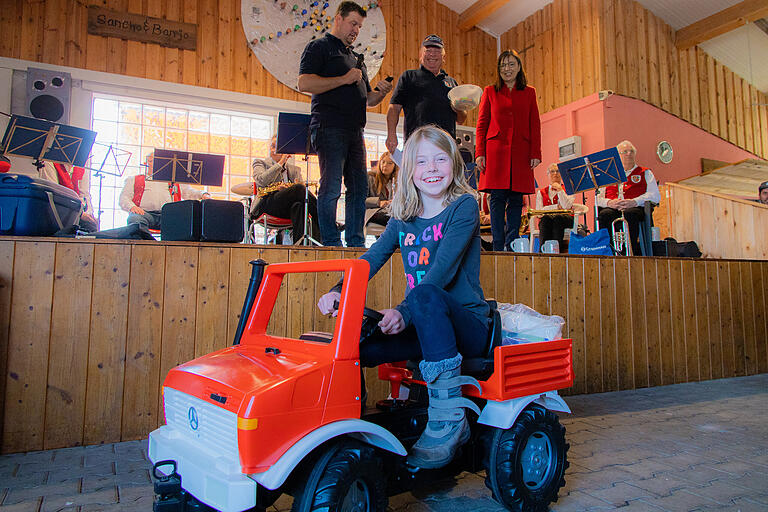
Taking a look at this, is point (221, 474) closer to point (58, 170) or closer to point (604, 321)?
point (604, 321)

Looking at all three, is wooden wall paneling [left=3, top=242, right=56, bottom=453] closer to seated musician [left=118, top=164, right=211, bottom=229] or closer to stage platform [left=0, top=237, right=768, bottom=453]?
stage platform [left=0, top=237, right=768, bottom=453]

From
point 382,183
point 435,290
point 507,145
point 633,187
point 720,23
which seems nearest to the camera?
point 435,290

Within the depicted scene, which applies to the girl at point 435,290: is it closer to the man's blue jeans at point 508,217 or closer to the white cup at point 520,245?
the white cup at point 520,245

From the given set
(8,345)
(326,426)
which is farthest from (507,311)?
(8,345)

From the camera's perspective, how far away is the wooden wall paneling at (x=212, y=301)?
2482mm

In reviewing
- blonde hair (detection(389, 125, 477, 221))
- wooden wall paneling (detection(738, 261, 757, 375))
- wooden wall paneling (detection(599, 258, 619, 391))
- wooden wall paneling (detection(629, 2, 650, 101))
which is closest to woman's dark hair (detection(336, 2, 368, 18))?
blonde hair (detection(389, 125, 477, 221))

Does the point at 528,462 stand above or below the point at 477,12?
below

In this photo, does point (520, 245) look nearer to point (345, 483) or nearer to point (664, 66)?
point (345, 483)

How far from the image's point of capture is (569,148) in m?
7.69

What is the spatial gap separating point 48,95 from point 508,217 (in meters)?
5.39

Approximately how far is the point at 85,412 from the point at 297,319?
40.9 inches

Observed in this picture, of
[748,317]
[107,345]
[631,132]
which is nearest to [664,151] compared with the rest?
[631,132]

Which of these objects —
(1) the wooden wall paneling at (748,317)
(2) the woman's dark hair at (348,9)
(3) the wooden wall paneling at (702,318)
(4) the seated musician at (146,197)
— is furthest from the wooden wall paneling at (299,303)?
(1) the wooden wall paneling at (748,317)

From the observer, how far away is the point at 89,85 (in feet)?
19.9
